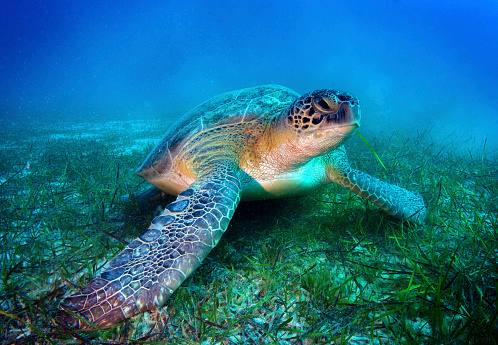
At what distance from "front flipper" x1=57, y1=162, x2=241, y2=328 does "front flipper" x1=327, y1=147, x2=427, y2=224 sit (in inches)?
49.1

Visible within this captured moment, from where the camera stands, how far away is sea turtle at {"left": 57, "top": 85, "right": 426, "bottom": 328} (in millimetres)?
1015

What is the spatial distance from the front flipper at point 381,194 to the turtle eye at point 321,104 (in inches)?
29.4

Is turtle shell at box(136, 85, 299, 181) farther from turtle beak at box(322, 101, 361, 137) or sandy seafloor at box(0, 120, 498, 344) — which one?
turtle beak at box(322, 101, 361, 137)

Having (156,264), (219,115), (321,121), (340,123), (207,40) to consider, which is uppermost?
(207,40)

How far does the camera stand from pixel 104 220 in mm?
2090

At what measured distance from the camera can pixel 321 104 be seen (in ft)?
5.71

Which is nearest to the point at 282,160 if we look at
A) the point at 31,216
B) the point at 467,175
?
the point at 31,216

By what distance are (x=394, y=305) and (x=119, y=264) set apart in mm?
1320

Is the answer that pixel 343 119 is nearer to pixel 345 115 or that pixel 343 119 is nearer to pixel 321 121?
pixel 345 115

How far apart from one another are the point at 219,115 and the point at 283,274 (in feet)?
5.56

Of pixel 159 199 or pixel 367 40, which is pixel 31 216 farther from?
pixel 367 40

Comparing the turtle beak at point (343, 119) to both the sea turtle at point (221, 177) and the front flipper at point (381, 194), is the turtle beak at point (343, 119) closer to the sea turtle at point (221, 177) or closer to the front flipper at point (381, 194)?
the sea turtle at point (221, 177)

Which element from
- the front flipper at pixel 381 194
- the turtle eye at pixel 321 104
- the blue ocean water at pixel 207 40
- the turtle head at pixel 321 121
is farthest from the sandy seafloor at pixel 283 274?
the blue ocean water at pixel 207 40

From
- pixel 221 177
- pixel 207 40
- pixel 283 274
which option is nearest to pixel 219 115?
pixel 221 177
